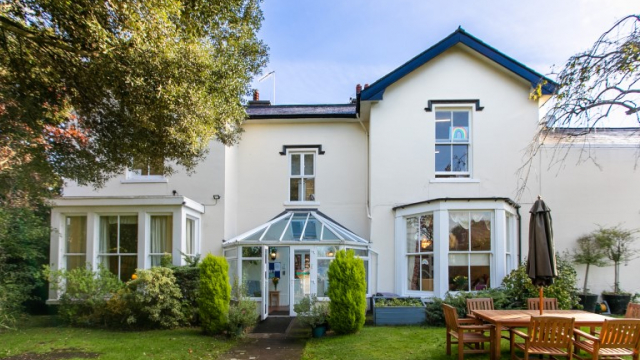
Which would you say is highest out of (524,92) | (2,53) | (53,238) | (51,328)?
(524,92)

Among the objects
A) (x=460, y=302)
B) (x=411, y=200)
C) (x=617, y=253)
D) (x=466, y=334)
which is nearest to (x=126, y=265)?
(x=411, y=200)

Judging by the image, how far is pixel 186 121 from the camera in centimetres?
778

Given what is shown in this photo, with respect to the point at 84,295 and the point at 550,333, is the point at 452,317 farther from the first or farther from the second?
the point at 84,295

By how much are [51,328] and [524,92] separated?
15.0 meters

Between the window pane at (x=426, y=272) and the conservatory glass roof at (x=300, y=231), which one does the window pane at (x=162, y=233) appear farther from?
the window pane at (x=426, y=272)

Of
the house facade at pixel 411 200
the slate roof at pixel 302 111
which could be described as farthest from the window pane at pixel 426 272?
the slate roof at pixel 302 111

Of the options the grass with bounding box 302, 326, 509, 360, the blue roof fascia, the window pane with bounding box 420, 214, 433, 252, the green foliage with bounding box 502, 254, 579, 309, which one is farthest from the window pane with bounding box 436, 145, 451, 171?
the grass with bounding box 302, 326, 509, 360

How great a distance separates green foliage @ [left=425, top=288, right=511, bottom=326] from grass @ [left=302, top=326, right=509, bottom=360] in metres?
0.55

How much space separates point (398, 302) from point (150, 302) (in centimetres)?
644

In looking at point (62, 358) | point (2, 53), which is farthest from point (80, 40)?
point (62, 358)

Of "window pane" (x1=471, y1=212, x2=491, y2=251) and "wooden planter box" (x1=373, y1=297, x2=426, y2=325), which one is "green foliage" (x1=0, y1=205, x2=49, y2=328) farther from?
"window pane" (x1=471, y1=212, x2=491, y2=251)

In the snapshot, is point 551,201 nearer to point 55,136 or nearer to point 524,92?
point 524,92

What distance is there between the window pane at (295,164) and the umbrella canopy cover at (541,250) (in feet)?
29.2

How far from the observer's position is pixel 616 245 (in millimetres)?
13031
